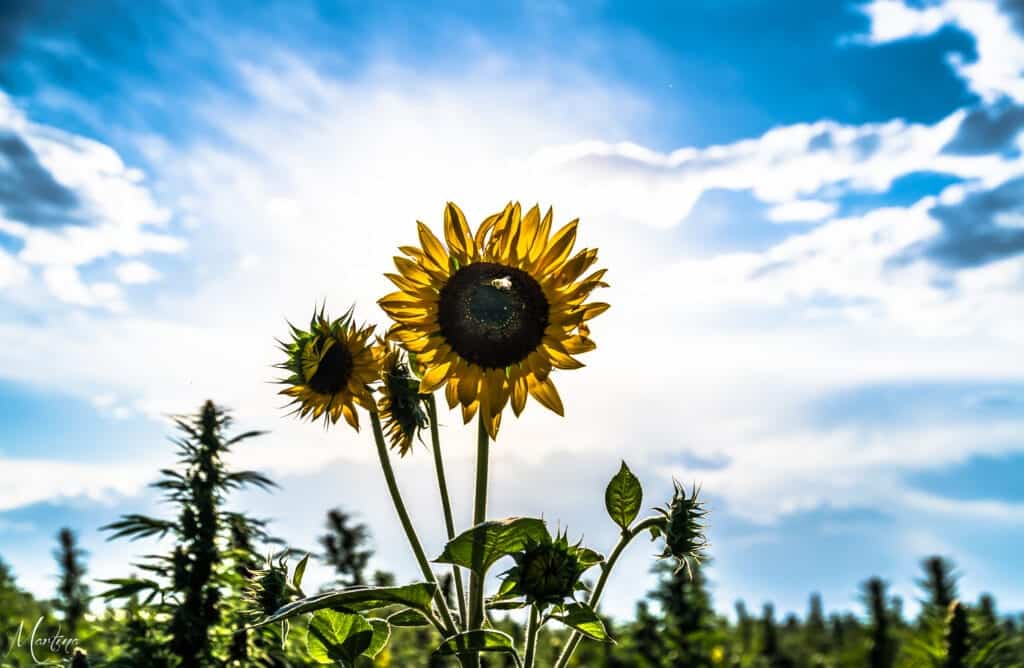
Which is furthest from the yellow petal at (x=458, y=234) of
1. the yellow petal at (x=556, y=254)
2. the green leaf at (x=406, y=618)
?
the green leaf at (x=406, y=618)

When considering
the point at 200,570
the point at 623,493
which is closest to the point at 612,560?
the point at 623,493

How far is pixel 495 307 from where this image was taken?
299cm

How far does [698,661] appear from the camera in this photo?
1023cm

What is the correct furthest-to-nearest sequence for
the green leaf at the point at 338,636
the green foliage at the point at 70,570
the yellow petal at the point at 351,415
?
the green foliage at the point at 70,570 < the yellow petal at the point at 351,415 < the green leaf at the point at 338,636

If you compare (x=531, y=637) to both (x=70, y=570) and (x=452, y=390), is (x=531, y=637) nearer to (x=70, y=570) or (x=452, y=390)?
(x=452, y=390)

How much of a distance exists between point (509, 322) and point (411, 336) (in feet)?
1.06

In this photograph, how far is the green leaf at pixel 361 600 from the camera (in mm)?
2452

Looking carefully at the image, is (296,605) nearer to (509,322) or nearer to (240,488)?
(509,322)

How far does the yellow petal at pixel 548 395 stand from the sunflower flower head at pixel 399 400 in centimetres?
41

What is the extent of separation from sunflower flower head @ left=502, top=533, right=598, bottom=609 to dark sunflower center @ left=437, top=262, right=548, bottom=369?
68cm

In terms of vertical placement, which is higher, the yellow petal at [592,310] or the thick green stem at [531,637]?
the yellow petal at [592,310]

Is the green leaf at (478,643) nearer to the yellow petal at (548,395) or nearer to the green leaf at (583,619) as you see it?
the green leaf at (583,619)

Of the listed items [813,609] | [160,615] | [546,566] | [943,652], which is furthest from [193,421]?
[813,609]

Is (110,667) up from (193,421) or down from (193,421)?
down
